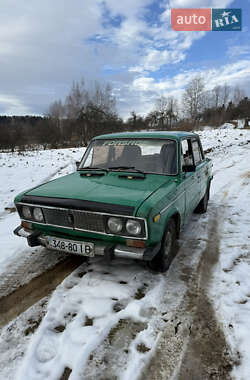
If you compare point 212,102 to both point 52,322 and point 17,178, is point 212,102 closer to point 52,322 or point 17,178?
point 17,178

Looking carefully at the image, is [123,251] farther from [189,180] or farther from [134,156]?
[189,180]

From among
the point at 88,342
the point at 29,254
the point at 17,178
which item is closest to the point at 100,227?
the point at 88,342

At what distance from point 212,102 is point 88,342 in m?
62.2

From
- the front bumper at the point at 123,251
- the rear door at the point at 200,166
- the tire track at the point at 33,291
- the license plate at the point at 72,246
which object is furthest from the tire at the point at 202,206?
the license plate at the point at 72,246

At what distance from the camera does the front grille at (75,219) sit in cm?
273

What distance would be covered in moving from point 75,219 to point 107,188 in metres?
0.57

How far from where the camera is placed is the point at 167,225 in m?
3.08

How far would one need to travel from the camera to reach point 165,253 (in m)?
3.18

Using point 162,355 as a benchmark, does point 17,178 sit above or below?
above

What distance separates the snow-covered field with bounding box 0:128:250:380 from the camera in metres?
1.97

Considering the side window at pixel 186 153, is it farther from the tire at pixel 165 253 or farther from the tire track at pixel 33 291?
the tire track at pixel 33 291

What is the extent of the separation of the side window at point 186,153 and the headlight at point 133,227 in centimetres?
155

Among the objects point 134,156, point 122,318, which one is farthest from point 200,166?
point 122,318

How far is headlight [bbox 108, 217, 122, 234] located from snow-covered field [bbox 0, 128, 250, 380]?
0.75 m
